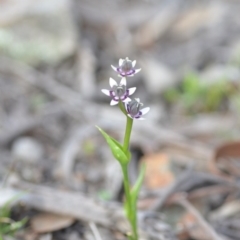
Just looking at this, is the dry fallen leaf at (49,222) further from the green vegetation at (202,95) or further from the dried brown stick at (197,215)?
the green vegetation at (202,95)

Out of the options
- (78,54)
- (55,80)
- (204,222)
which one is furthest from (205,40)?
(204,222)

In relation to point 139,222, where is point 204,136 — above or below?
above

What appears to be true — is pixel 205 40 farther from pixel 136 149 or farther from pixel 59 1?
pixel 136 149

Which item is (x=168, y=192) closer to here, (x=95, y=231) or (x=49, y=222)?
(x=95, y=231)

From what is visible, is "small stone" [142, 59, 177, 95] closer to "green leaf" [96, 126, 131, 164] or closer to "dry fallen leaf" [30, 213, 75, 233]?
"dry fallen leaf" [30, 213, 75, 233]

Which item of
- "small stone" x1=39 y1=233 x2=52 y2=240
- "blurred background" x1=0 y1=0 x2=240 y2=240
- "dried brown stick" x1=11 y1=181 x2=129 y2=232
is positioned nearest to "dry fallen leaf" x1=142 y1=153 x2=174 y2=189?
"blurred background" x1=0 y1=0 x2=240 y2=240

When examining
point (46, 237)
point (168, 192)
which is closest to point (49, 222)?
point (46, 237)

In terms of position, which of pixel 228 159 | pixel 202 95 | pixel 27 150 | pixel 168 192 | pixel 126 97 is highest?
pixel 202 95
